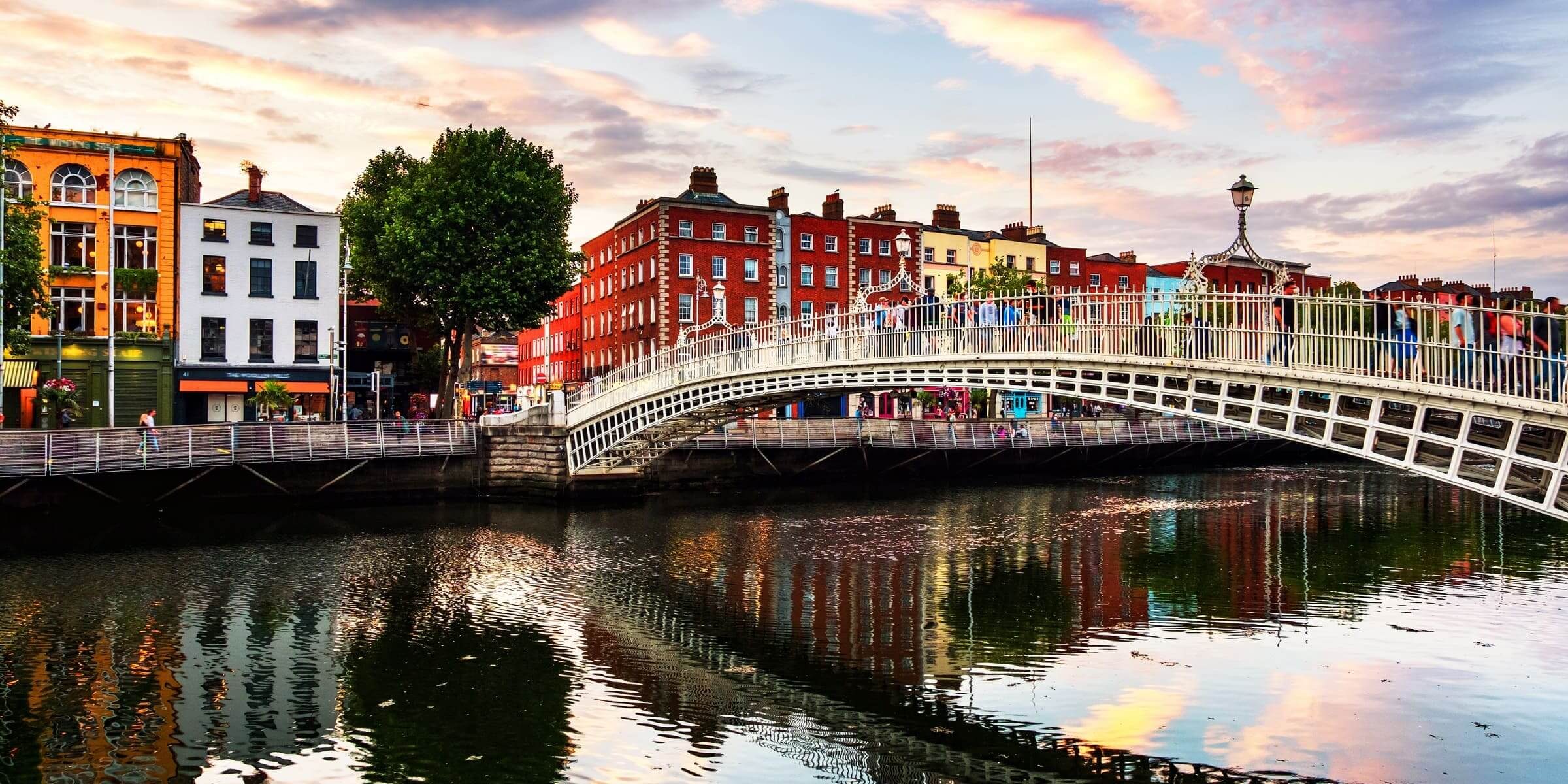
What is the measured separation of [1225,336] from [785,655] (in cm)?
905

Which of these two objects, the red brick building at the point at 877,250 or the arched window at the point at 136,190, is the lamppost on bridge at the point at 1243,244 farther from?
the red brick building at the point at 877,250

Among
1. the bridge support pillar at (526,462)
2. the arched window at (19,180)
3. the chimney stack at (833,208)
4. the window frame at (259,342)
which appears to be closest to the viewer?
the bridge support pillar at (526,462)

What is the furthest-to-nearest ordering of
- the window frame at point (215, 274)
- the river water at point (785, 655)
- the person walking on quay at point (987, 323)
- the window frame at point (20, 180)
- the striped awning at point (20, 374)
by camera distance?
the window frame at point (215, 274) → the window frame at point (20, 180) → the striped awning at point (20, 374) → the person walking on quay at point (987, 323) → the river water at point (785, 655)

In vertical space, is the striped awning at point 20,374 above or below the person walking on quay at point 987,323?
below

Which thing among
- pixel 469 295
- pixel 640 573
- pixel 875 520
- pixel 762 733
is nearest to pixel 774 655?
pixel 762 733

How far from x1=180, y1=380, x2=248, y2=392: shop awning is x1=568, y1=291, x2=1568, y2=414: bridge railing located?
24.1 m

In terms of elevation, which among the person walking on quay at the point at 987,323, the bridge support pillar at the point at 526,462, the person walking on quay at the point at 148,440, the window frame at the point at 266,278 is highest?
the window frame at the point at 266,278

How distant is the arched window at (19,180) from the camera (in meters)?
43.8

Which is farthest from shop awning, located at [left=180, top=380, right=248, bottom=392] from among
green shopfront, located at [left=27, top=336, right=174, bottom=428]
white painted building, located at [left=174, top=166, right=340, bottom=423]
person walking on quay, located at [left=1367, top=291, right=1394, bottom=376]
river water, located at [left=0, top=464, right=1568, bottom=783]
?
person walking on quay, located at [left=1367, top=291, right=1394, bottom=376]

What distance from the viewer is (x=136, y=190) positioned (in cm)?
4612

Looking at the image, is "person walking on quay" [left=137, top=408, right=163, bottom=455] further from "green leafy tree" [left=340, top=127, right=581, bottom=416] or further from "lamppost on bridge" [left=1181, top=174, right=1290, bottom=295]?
"lamppost on bridge" [left=1181, top=174, right=1290, bottom=295]

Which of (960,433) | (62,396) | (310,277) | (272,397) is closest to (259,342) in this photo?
(310,277)

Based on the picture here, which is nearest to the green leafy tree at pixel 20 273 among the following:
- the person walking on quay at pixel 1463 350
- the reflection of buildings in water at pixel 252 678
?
the reflection of buildings in water at pixel 252 678

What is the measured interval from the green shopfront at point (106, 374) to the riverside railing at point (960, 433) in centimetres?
2123
